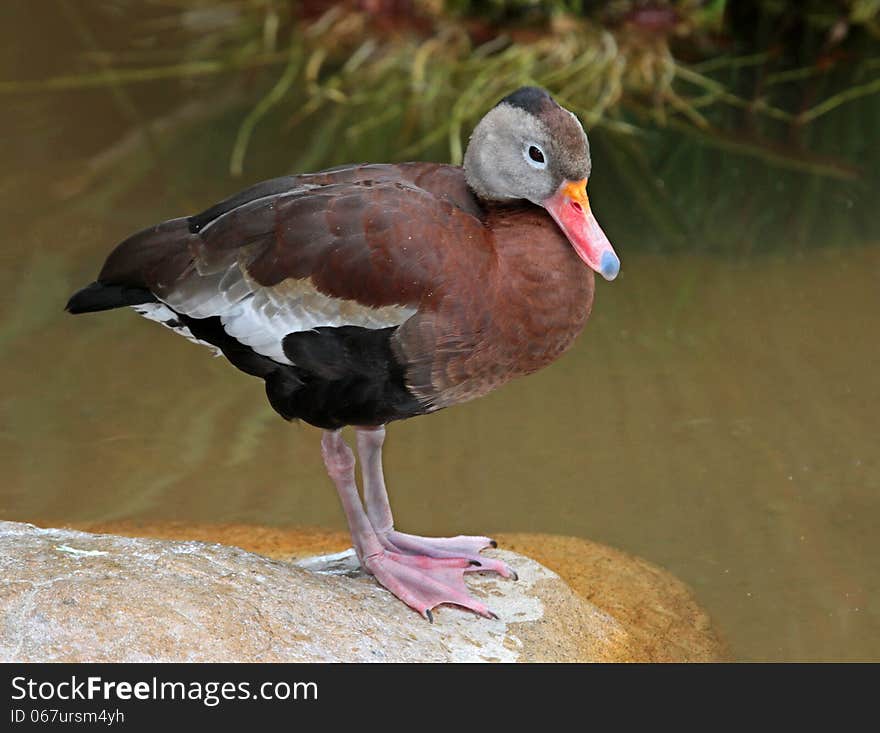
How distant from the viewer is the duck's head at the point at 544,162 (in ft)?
11.5

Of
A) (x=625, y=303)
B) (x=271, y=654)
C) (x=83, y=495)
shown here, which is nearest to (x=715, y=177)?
(x=625, y=303)

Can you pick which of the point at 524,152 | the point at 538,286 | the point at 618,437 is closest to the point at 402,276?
the point at 538,286

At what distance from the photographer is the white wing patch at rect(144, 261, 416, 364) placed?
11.6 ft

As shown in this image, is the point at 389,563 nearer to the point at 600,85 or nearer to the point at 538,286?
the point at 538,286

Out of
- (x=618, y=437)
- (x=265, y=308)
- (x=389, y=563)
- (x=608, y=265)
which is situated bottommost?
(x=618, y=437)

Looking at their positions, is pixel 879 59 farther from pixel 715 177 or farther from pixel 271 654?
pixel 271 654

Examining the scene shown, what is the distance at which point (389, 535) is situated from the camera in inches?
162

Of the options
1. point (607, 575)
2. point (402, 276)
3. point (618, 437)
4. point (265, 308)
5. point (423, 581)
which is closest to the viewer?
point (402, 276)

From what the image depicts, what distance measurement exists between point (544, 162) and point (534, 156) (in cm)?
3

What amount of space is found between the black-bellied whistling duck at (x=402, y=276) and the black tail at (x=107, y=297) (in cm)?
1

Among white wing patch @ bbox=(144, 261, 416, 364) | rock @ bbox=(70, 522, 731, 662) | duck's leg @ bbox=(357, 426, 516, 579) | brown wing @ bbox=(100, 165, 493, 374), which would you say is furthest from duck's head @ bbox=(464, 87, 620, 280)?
rock @ bbox=(70, 522, 731, 662)

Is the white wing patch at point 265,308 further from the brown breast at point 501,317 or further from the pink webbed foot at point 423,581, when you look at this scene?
the pink webbed foot at point 423,581

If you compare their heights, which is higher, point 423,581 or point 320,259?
point 320,259

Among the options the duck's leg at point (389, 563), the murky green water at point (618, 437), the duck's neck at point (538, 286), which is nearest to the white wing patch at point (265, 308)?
the duck's neck at point (538, 286)
